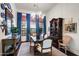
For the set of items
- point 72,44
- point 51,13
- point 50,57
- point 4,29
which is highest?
point 51,13

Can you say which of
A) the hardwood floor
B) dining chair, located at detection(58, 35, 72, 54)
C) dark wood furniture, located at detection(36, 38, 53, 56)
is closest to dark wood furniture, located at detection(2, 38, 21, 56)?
the hardwood floor

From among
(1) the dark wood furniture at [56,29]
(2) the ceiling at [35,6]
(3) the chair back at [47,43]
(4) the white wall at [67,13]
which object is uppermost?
(2) the ceiling at [35,6]

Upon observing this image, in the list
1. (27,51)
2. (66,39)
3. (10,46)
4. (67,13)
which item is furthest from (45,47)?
(67,13)

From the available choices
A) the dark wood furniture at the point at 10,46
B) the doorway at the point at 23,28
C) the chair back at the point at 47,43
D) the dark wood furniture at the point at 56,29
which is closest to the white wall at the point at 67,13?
the dark wood furniture at the point at 56,29

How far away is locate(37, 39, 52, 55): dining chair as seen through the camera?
2088mm

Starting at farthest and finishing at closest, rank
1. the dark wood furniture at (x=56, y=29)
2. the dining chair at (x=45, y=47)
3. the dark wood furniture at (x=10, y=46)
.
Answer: the dark wood furniture at (x=56, y=29), the dining chair at (x=45, y=47), the dark wood furniture at (x=10, y=46)

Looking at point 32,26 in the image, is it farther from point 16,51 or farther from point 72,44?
point 72,44

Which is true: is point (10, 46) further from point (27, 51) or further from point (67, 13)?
point (67, 13)

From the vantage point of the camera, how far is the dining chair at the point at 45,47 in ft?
6.85

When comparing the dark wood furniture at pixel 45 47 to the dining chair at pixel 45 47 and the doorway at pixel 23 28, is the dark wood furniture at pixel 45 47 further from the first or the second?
the doorway at pixel 23 28

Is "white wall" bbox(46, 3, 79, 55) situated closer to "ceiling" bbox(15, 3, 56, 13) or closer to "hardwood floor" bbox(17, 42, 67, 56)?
"ceiling" bbox(15, 3, 56, 13)

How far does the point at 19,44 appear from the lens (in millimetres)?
2125

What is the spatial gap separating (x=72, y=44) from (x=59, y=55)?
1.59 ft

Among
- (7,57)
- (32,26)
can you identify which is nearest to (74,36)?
(32,26)
